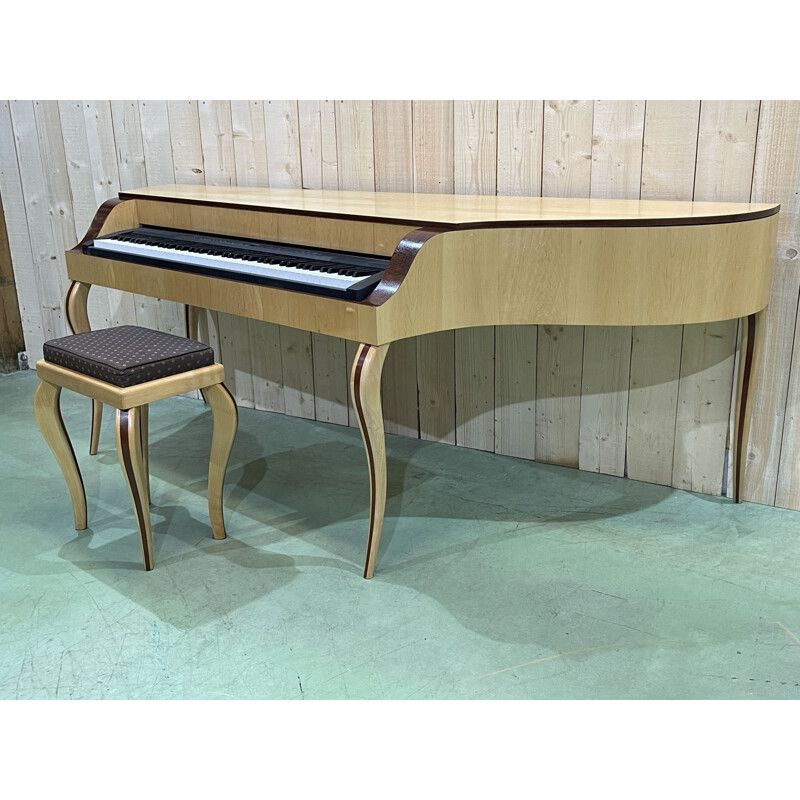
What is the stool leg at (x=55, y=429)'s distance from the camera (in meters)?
2.69

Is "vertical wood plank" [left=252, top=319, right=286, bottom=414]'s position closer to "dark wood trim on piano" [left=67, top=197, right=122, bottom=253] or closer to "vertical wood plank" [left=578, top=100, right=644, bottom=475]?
"dark wood trim on piano" [left=67, top=197, right=122, bottom=253]

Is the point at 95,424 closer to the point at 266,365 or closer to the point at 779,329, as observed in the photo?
the point at 266,365

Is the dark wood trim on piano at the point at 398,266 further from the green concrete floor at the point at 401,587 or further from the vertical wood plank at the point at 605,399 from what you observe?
the vertical wood plank at the point at 605,399

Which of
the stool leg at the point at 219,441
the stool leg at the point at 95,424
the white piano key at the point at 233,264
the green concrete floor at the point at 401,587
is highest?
the white piano key at the point at 233,264

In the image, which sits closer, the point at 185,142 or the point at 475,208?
the point at 475,208

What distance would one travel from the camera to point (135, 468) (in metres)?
2.45

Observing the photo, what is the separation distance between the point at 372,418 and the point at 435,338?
3.42 ft

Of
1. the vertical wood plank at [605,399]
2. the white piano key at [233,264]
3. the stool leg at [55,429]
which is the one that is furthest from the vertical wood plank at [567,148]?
the stool leg at [55,429]

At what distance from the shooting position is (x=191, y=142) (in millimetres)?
3668

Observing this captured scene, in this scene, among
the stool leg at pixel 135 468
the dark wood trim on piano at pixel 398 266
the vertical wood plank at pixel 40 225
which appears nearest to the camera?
the dark wood trim on piano at pixel 398 266

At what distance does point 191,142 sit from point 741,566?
101 inches

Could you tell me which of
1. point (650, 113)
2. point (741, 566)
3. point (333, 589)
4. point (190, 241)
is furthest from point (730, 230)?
point (190, 241)

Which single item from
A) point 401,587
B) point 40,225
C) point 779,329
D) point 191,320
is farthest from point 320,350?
point 779,329

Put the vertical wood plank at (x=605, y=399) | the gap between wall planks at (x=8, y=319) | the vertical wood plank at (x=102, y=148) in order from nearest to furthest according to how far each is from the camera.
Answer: the vertical wood plank at (x=605, y=399) < the vertical wood plank at (x=102, y=148) < the gap between wall planks at (x=8, y=319)
